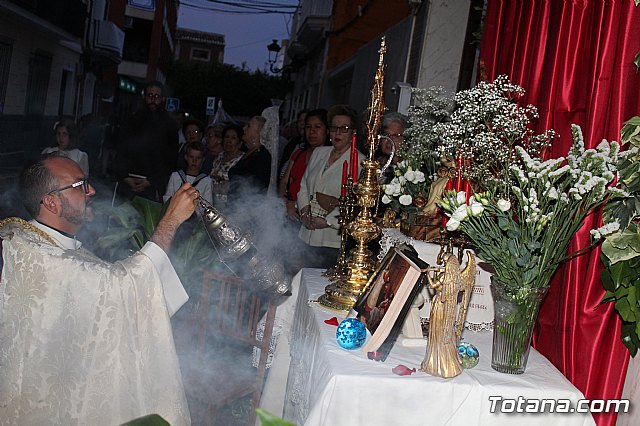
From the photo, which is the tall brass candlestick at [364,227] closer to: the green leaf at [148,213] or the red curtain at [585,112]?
the red curtain at [585,112]

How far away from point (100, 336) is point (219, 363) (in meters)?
1.44

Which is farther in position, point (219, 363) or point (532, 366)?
point (219, 363)

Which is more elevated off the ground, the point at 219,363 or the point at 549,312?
the point at 549,312

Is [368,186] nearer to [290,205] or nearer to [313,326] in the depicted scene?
[313,326]

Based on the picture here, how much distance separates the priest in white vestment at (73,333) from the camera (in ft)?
8.77

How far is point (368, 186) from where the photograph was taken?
3014 millimetres

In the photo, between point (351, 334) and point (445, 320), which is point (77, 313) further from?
point (445, 320)

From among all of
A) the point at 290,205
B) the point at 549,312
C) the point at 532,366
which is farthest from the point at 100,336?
the point at 290,205

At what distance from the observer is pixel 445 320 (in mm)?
2289

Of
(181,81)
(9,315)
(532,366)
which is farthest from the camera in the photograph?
(181,81)

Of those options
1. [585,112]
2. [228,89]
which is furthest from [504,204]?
[228,89]

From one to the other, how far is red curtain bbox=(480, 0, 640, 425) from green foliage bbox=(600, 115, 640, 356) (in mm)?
179

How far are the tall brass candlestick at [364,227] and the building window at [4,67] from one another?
12.2 m

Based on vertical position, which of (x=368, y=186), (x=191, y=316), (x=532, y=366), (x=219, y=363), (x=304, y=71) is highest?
(x=304, y=71)
